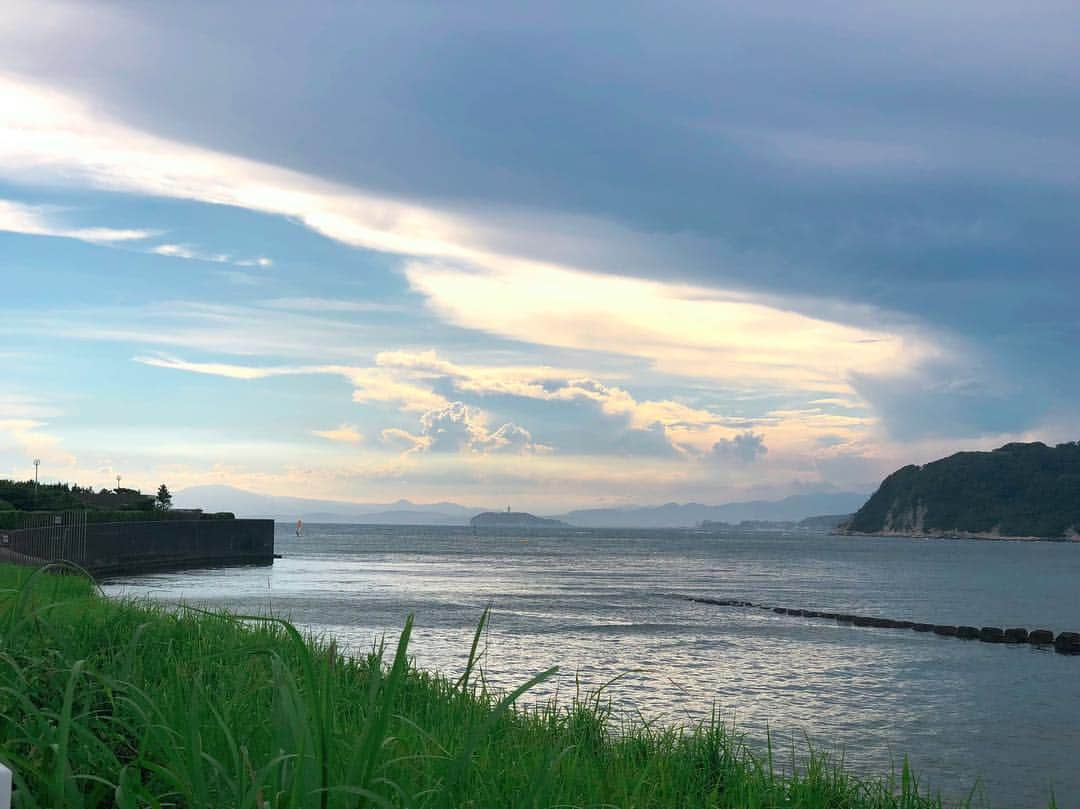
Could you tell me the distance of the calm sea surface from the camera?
21984mm

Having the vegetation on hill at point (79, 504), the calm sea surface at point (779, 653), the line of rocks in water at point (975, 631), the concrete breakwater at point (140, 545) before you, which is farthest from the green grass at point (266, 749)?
the vegetation on hill at point (79, 504)

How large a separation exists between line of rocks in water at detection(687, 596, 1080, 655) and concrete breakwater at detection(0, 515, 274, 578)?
117ft

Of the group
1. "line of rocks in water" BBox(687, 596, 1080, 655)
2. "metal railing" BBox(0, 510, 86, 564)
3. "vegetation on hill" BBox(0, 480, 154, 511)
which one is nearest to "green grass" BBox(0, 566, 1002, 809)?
"line of rocks in water" BBox(687, 596, 1080, 655)

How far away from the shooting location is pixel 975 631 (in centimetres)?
4631

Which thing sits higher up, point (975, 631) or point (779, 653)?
point (975, 631)

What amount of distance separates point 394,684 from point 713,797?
19.7ft

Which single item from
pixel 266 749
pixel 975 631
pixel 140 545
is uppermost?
pixel 266 749

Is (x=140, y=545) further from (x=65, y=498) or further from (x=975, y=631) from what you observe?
(x=975, y=631)

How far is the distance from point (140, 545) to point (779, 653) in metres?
54.6

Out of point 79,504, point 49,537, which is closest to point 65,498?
point 79,504

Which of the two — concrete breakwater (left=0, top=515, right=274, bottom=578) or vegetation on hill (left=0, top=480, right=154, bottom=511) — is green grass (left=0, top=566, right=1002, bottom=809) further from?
vegetation on hill (left=0, top=480, right=154, bottom=511)

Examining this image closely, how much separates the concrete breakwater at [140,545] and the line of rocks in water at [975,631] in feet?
117

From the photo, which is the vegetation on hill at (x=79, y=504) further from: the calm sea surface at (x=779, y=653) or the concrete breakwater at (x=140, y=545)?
the calm sea surface at (x=779, y=653)

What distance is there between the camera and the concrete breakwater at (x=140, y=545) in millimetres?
57125
